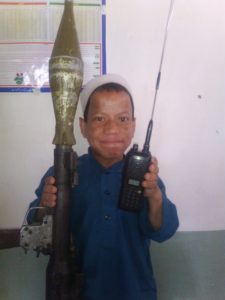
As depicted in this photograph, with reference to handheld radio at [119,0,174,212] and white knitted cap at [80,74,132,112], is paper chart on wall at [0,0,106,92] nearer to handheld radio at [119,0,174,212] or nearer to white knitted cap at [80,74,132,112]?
white knitted cap at [80,74,132,112]

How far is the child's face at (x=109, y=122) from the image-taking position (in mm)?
840

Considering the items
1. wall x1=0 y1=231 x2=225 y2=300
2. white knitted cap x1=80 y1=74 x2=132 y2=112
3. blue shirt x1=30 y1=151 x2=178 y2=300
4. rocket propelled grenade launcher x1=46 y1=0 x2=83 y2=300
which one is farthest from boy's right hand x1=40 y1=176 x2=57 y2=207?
wall x1=0 y1=231 x2=225 y2=300

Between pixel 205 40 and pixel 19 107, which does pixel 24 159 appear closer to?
pixel 19 107

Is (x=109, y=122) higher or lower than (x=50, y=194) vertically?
higher

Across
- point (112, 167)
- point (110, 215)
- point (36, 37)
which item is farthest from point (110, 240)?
point (36, 37)

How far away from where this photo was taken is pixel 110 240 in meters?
0.88

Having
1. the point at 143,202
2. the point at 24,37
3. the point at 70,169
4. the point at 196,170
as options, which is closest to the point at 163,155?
the point at 196,170

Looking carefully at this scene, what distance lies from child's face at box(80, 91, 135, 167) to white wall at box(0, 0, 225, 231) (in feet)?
0.72

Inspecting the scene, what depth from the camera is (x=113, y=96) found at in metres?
0.85

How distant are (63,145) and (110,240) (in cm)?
29

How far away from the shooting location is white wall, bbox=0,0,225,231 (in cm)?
106

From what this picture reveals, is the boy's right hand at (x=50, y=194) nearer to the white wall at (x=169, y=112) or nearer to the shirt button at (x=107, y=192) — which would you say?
the shirt button at (x=107, y=192)

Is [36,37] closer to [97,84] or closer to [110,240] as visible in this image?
[97,84]

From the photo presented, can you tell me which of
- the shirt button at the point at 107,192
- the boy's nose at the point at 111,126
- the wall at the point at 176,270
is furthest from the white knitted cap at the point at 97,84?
the wall at the point at 176,270
